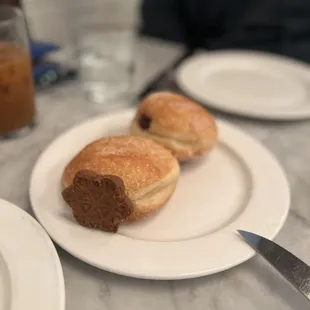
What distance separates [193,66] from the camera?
1.09 m

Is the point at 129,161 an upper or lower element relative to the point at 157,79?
upper

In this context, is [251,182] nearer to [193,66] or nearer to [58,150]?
[58,150]

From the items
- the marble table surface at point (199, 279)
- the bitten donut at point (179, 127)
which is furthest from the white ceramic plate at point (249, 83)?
the bitten donut at point (179, 127)

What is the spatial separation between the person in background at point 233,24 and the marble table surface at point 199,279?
1.39 ft

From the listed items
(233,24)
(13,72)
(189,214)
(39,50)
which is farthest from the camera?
(233,24)

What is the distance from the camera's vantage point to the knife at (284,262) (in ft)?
1.74

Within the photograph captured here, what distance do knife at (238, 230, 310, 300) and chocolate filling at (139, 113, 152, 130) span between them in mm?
247

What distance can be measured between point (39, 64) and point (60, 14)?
0.30 metres

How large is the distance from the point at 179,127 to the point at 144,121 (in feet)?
0.23

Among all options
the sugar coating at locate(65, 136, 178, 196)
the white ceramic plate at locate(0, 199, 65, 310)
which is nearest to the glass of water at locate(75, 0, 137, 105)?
the sugar coating at locate(65, 136, 178, 196)

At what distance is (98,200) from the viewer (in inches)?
A: 22.8

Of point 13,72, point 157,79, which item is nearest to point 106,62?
point 157,79

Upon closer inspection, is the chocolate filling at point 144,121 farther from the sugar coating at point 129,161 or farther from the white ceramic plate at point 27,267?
the white ceramic plate at point 27,267

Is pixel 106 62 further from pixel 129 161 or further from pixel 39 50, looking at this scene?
pixel 129 161
